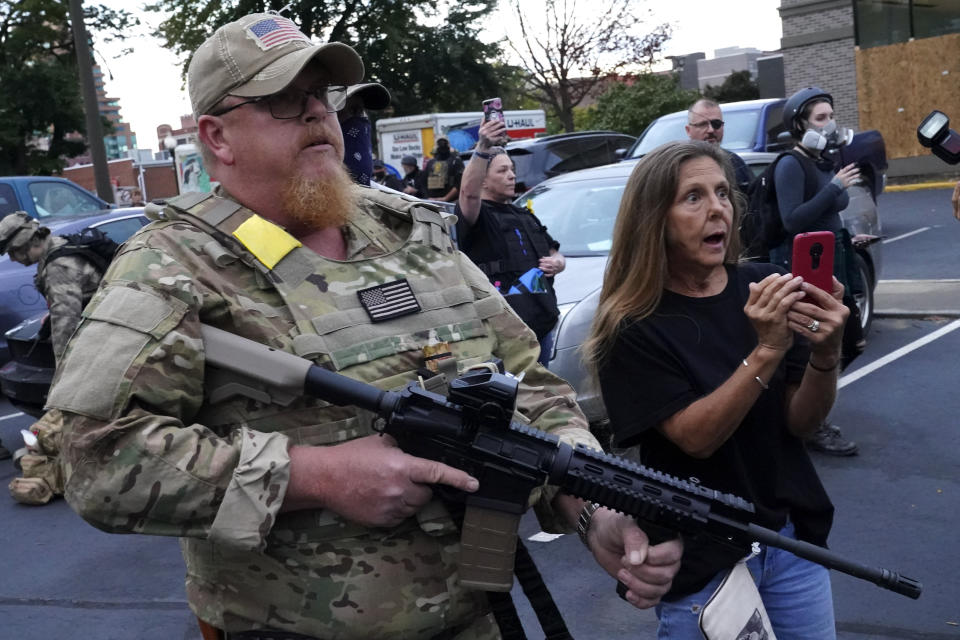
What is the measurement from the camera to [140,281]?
1.80 metres

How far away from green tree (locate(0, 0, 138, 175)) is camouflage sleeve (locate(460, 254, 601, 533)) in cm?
2961

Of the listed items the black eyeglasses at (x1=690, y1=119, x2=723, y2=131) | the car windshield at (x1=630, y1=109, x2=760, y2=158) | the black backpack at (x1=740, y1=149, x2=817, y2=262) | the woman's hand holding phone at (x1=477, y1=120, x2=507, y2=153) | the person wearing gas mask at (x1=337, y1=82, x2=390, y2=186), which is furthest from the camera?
the car windshield at (x1=630, y1=109, x2=760, y2=158)

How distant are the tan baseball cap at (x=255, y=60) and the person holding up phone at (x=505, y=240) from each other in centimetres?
329

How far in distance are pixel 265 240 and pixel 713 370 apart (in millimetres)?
1213

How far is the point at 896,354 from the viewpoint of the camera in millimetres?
7895

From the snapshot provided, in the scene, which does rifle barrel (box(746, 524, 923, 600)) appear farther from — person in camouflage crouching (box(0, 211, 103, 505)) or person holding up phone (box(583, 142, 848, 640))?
person in camouflage crouching (box(0, 211, 103, 505))

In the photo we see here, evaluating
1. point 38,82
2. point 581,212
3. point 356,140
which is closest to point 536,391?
point 356,140

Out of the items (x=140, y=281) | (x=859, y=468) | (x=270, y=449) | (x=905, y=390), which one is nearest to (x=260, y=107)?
(x=140, y=281)

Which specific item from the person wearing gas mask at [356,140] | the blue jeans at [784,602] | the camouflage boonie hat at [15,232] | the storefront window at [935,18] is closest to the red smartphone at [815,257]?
the blue jeans at [784,602]

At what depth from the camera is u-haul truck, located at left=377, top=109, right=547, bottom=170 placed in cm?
2292

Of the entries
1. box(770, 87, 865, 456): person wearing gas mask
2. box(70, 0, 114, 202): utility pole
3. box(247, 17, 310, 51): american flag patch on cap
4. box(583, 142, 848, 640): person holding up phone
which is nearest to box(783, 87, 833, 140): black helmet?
box(770, 87, 865, 456): person wearing gas mask

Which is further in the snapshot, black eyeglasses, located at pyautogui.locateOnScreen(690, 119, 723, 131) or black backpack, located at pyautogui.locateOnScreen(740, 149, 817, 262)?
black eyeglasses, located at pyautogui.locateOnScreen(690, 119, 723, 131)

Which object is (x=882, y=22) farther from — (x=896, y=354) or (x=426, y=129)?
(x=896, y=354)

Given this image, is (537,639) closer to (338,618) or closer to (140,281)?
(338,618)
